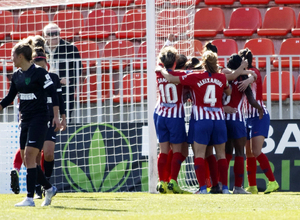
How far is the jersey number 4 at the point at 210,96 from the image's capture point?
5820 mm

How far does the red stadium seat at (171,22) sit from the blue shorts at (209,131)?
5.86 feet

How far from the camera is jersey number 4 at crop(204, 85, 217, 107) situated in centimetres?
582

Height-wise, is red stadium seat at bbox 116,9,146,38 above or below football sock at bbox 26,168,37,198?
above

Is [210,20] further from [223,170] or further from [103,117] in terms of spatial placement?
[223,170]

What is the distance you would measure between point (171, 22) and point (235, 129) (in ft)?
6.57

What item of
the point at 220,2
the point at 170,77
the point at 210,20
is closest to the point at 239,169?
the point at 170,77

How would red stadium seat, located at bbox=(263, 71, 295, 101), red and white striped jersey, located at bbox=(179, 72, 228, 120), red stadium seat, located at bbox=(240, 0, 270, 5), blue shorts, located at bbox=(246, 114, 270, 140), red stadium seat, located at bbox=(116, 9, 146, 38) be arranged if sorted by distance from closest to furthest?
1. red and white striped jersey, located at bbox=(179, 72, 228, 120)
2. blue shorts, located at bbox=(246, 114, 270, 140)
3. red stadium seat, located at bbox=(263, 71, 295, 101)
4. red stadium seat, located at bbox=(116, 9, 146, 38)
5. red stadium seat, located at bbox=(240, 0, 270, 5)

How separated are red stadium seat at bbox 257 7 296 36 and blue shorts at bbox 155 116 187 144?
4.54 meters

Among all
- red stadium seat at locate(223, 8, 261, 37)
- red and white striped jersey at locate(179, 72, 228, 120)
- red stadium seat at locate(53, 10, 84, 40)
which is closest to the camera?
red and white striped jersey at locate(179, 72, 228, 120)

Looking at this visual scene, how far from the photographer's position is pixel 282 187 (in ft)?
24.3

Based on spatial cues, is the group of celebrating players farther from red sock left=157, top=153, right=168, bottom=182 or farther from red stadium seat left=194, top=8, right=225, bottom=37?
red stadium seat left=194, top=8, right=225, bottom=37

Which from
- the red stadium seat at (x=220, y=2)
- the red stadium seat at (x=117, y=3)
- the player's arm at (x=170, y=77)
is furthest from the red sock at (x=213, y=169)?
the red stadium seat at (x=220, y=2)

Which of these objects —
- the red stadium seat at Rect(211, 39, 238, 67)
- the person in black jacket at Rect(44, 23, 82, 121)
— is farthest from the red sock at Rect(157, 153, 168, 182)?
the red stadium seat at Rect(211, 39, 238, 67)

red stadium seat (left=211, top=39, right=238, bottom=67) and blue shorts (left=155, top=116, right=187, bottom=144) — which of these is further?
red stadium seat (left=211, top=39, right=238, bottom=67)
